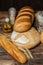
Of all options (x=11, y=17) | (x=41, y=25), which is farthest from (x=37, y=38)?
(x=11, y=17)

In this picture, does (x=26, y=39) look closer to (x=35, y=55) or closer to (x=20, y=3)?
(x=35, y=55)

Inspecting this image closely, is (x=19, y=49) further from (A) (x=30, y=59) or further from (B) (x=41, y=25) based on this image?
(B) (x=41, y=25)

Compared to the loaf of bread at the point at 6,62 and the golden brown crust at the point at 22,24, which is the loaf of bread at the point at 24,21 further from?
the loaf of bread at the point at 6,62

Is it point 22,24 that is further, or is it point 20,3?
point 20,3

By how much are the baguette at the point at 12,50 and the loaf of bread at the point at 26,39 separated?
1.3 inches

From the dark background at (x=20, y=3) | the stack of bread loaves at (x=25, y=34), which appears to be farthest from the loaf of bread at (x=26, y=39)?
the dark background at (x=20, y=3)

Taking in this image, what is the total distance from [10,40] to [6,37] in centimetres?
4

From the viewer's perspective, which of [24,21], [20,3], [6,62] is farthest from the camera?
[20,3]

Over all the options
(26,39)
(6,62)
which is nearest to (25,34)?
(26,39)

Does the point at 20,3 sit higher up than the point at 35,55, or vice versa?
the point at 20,3

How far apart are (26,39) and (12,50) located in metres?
0.09

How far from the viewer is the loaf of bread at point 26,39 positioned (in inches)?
40.0

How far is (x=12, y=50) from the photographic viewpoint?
974 mm

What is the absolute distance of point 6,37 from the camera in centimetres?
111
